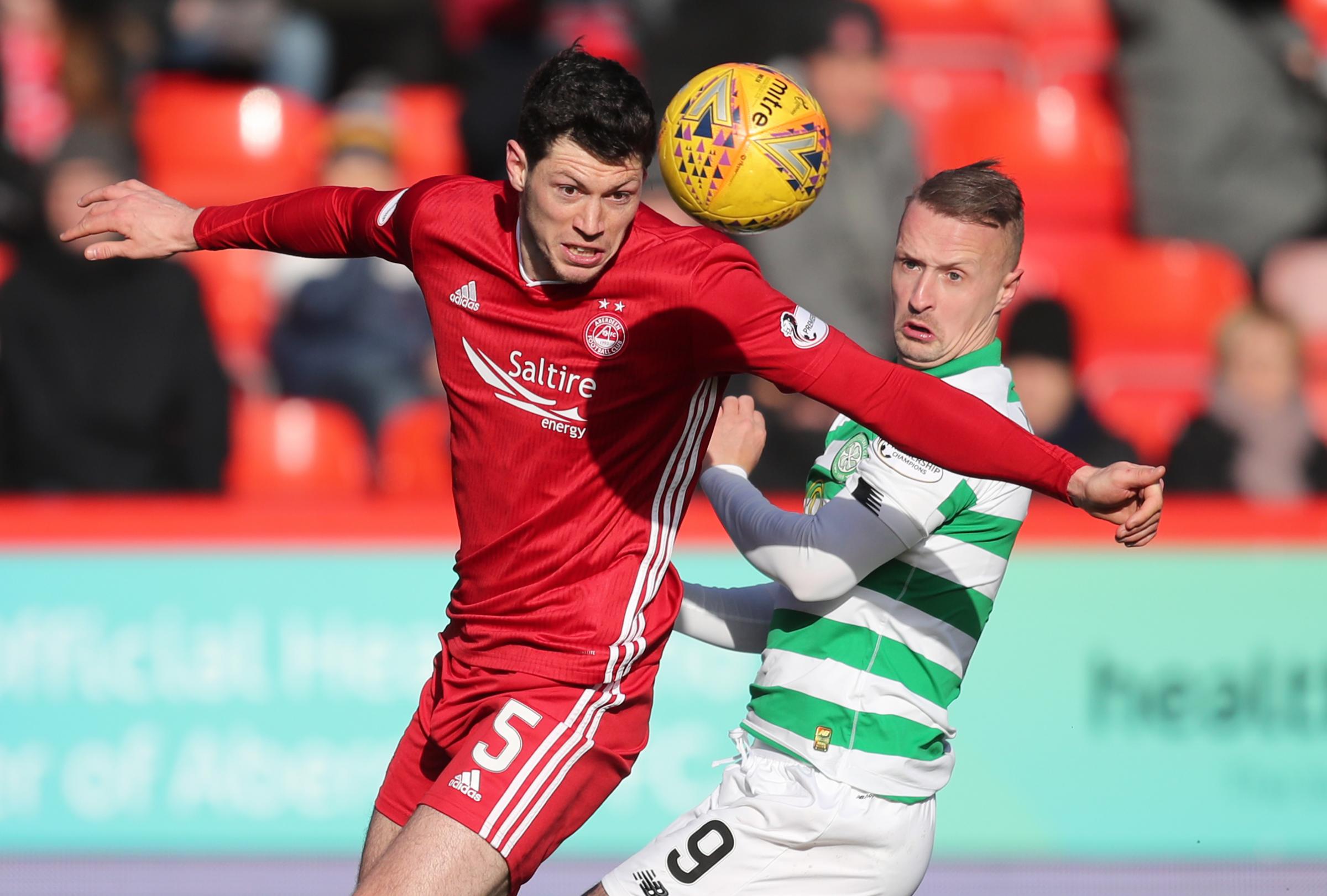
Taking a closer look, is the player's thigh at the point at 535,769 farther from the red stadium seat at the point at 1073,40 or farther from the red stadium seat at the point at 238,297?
the red stadium seat at the point at 1073,40

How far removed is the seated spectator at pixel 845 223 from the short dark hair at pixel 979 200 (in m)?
4.30

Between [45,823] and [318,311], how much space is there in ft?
9.66

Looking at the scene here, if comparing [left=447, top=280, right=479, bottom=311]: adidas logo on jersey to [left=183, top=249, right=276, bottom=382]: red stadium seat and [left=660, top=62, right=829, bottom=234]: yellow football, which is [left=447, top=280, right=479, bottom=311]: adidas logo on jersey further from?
[left=183, top=249, right=276, bottom=382]: red stadium seat

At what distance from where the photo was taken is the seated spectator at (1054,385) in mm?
7145

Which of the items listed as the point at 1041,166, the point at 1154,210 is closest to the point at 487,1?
the point at 1041,166

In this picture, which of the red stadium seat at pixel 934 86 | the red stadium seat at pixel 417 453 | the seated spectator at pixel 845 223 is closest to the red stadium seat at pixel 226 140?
the red stadium seat at pixel 417 453

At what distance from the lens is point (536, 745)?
3.50 m

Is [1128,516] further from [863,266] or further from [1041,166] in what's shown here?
[1041,166]

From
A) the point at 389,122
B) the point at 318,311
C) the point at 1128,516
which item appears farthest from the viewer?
the point at 389,122

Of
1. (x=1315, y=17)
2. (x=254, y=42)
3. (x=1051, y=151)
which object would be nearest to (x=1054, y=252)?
(x=1051, y=151)

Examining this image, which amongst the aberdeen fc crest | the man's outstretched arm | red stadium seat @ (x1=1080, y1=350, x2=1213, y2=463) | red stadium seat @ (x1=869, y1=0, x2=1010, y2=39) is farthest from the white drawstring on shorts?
red stadium seat @ (x1=869, y1=0, x2=1010, y2=39)

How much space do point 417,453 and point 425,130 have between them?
3.30 metres

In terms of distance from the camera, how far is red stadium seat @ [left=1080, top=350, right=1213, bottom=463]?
9039mm

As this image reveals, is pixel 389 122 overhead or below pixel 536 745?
overhead
